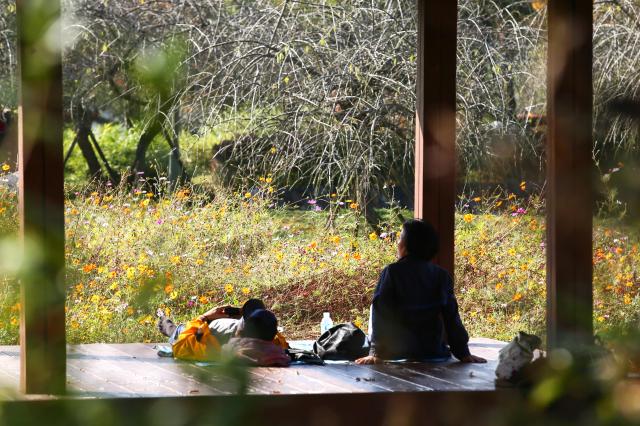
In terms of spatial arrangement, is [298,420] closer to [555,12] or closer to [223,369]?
[555,12]

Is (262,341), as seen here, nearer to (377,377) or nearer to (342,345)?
(342,345)

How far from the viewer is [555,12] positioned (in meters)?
4.64

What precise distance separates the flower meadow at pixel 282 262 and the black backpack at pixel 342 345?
267cm

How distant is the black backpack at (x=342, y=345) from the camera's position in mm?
4996

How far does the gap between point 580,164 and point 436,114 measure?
78 centimetres

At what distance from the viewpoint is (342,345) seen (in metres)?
5.01

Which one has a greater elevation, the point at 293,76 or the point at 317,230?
the point at 293,76

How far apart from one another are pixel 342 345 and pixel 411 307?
413 millimetres

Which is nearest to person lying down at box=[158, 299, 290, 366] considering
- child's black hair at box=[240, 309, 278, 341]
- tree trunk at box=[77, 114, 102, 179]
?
child's black hair at box=[240, 309, 278, 341]

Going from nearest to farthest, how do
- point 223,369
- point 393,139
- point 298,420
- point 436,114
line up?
point 223,369, point 298,420, point 436,114, point 393,139

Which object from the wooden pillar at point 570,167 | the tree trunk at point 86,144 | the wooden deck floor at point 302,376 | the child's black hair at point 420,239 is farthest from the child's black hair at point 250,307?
the tree trunk at point 86,144

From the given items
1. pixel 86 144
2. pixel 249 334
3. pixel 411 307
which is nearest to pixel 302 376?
pixel 249 334

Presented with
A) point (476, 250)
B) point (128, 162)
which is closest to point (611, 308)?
point (476, 250)

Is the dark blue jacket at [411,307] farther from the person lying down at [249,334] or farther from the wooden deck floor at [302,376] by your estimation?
the person lying down at [249,334]
